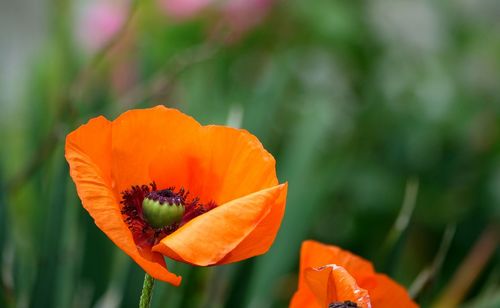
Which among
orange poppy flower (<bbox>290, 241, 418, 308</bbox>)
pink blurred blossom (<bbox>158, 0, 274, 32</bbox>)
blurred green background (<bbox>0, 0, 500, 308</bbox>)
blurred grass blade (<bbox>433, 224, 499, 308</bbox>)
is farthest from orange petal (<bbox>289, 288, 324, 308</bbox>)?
pink blurred blossom (<bbox>158, 0, 274, 32</bbox>)

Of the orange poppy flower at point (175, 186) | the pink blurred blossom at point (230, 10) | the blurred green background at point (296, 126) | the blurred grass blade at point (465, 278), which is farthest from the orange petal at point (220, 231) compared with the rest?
the pink blurred blossom at point (230, 10)

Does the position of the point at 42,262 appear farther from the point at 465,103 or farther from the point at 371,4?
the point at 371,4

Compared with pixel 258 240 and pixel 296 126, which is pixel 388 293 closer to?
pixel 258 240

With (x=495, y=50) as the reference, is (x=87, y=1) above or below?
below

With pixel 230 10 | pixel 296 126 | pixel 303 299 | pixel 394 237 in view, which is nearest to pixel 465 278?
pixel 394 237

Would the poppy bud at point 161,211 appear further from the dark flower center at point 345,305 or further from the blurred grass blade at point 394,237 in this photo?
the blurred grass blade at point 394,237

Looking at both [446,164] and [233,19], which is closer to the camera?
[446,164]

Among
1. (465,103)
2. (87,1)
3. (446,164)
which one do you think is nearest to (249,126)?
(446,164)
